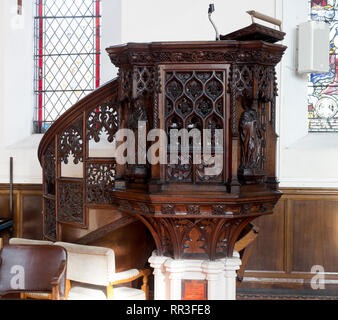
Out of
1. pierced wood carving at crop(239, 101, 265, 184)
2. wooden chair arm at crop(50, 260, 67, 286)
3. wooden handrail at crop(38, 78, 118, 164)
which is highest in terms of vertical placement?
wooden handrail at crop(38, 78, 118, 164)

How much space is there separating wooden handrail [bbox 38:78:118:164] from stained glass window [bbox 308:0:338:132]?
2838mm

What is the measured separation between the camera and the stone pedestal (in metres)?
3.17

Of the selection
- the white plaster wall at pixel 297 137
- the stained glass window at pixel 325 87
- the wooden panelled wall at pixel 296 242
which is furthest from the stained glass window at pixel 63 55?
the wooden panelled wall at pixel 296 242

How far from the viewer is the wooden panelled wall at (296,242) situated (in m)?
4.74

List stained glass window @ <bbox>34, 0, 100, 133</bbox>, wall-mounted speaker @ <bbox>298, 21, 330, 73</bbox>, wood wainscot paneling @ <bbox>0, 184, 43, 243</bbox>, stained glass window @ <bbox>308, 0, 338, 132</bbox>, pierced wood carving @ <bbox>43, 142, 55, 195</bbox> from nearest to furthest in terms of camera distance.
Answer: pierced wood carving @ <bbox>43, 142, 55, 195</bbox>, wall-mounted speaker @ <bbox>298, 21, 330, 73</bbox>, stained glass window @ <bbox>308, 0, 338, 132</bbox>, wood wainscot paneling @ <bbox>0, 184, 43, 243</bbox>, stained glass window @ <bbox>34, 0, 100, 133</bbox>

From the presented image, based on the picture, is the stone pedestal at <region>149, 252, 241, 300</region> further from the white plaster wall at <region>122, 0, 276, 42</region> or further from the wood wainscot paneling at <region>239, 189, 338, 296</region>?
the white plaster wall at <region>122, 0, 276, 42</region>

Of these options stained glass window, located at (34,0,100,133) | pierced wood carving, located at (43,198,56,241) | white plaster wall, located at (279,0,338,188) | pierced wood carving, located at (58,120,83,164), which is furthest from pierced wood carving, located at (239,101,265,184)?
stained glass window, located at (34,0,100,133)

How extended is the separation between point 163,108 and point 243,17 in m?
2.40

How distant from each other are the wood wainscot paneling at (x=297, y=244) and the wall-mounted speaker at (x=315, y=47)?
4.76 ft

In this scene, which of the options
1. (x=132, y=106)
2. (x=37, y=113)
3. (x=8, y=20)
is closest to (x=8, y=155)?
(x=37, y=113)

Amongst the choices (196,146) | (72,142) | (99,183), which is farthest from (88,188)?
(196,146)

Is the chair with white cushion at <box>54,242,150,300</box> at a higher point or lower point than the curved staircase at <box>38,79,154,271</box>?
lower

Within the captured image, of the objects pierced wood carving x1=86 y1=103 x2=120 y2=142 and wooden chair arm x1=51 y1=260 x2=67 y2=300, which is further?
pierced wood carving x1=86 y1=103 x2=120 y2=142

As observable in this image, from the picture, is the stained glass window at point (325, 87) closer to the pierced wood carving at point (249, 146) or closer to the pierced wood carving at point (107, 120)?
the pierced wood carving at point (249, 146)
